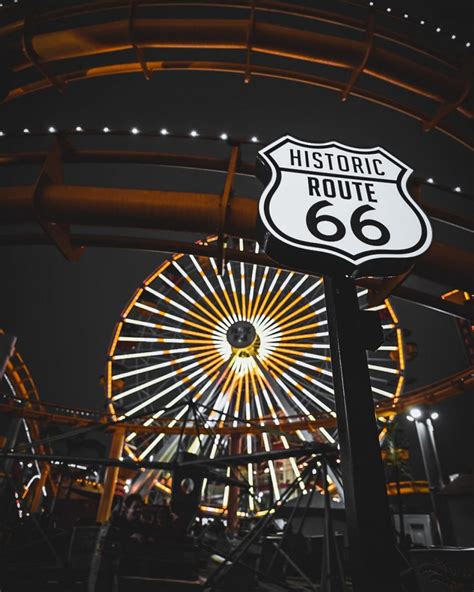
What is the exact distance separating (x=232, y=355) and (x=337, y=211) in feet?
56.2

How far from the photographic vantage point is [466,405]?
60.9ft

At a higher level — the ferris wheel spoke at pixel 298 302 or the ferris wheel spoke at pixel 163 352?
the ferris wheel spoke at pixel 298 302

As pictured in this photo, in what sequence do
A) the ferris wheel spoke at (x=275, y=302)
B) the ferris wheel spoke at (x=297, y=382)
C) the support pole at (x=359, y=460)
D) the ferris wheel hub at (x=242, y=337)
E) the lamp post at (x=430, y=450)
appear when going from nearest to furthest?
the support pole at (x=359, y=460) < the lamp post at (x=430, y=450) < the ferris wheel spoke at (x=297, y=382) < the ferris wheel hub at (x=242, y=337) < the ferris wheel spoke at (x=275, y=302)

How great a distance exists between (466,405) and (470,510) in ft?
30.4

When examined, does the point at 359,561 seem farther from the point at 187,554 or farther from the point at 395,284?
the point at 187,554

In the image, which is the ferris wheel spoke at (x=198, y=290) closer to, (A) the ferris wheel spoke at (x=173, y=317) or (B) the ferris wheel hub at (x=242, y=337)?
(A) the ferris wheel spoke at (x=173, y=317)

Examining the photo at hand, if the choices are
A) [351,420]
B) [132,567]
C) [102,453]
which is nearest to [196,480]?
[132,567]

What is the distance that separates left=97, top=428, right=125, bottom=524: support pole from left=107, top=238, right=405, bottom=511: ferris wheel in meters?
1.26

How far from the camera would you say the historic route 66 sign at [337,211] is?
77.8 inches

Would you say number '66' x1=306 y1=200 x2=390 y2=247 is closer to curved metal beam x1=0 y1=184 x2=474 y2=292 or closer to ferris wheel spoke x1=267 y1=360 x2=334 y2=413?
curved metal beam x1=0 y1=184 x2=474 y2=292

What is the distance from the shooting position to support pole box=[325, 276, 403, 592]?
1.38m

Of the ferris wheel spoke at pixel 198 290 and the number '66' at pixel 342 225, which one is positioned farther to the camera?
the ferris wheel spoke at pixel 198 290

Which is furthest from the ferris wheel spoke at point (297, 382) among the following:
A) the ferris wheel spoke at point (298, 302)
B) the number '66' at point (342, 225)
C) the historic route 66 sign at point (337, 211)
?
the number '66' at point (342, 225)

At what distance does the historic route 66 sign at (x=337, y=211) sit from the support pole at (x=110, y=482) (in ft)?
51.8
